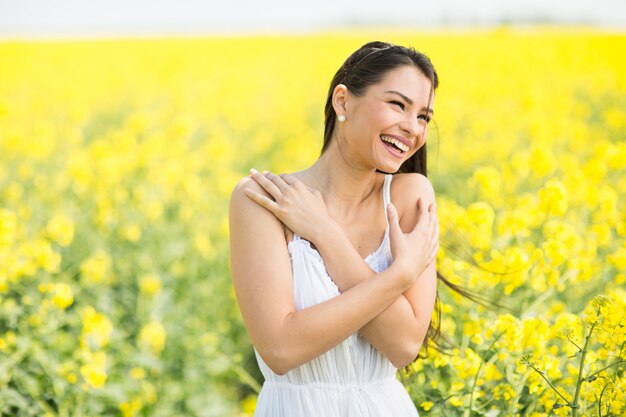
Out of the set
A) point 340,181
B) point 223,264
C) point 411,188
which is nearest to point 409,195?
point 411,188

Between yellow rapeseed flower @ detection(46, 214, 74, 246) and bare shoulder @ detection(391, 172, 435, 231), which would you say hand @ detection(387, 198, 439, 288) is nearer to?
bare shoulder @ detection(391, 172, 435, 231)

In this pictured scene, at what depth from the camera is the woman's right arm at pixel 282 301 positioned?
1.59 m

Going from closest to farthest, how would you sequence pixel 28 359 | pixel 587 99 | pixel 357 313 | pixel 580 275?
1. pixel 357 313
2. pixel 580 275
3. pixel 28 359
4. pixel 587 99

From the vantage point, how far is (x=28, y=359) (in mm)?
2910

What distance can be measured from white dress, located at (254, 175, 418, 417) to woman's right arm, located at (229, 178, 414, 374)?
0.04 m

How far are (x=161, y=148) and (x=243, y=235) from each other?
314cm

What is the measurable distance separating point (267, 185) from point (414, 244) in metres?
0.35

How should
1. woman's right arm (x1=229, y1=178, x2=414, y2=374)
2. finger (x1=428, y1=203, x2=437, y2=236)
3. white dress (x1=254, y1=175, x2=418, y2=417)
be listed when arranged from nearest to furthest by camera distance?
woman's right arm (x1=229, y1=178, x2=414, y2=374), white dress (x1=254, y1=175, x2=418, y2=417), finger (x1=428, y1=203, x2=437, y2=236)

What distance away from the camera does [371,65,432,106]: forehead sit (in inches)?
67.3

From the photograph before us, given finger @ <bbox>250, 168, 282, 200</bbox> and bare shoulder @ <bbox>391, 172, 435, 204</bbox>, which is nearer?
finger @ <bbox>250, 168, 282, 200</bbox>

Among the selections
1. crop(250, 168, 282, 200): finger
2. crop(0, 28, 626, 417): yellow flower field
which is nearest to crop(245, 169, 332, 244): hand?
crop(250, 168, 282, 200): finger

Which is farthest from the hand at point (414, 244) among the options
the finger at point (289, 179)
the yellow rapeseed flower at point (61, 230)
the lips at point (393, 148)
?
the yellow rapeseed flower at point (61, 230)

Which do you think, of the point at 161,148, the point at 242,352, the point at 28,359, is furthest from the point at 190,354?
the point at 161,148

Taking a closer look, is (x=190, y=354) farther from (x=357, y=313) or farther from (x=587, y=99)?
(x=587, y=99)
